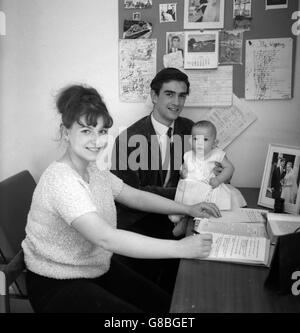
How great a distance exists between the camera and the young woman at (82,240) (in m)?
0.99

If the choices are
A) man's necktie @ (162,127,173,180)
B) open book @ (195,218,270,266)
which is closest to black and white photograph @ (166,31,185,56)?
man's necktie @ (162,127,173,180)

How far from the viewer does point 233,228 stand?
1.25 meters

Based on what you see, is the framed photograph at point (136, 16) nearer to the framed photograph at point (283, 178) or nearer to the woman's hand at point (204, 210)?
the framed photograph at point (283, 178)

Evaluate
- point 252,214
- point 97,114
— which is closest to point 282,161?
point 252,214

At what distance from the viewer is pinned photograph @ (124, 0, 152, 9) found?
1936 mm

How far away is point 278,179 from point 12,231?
1043mm

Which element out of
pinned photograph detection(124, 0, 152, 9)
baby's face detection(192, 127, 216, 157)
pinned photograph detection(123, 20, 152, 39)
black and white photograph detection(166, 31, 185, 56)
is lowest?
baby's face detection(192, 127, 216, 157)

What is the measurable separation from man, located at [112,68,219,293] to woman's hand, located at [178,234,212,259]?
73 centimetres

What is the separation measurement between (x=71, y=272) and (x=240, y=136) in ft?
4.00

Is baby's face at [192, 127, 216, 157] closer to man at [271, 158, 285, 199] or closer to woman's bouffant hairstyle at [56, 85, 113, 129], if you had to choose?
man at [271, 158, 285, 199]

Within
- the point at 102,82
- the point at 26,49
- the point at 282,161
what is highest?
the point at 26,49

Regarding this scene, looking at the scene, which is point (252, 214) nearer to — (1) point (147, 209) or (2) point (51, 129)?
(1) point (147, 209)

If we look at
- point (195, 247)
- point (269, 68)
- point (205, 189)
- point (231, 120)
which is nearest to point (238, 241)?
point (195, 247)

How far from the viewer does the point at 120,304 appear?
3.34 ft
